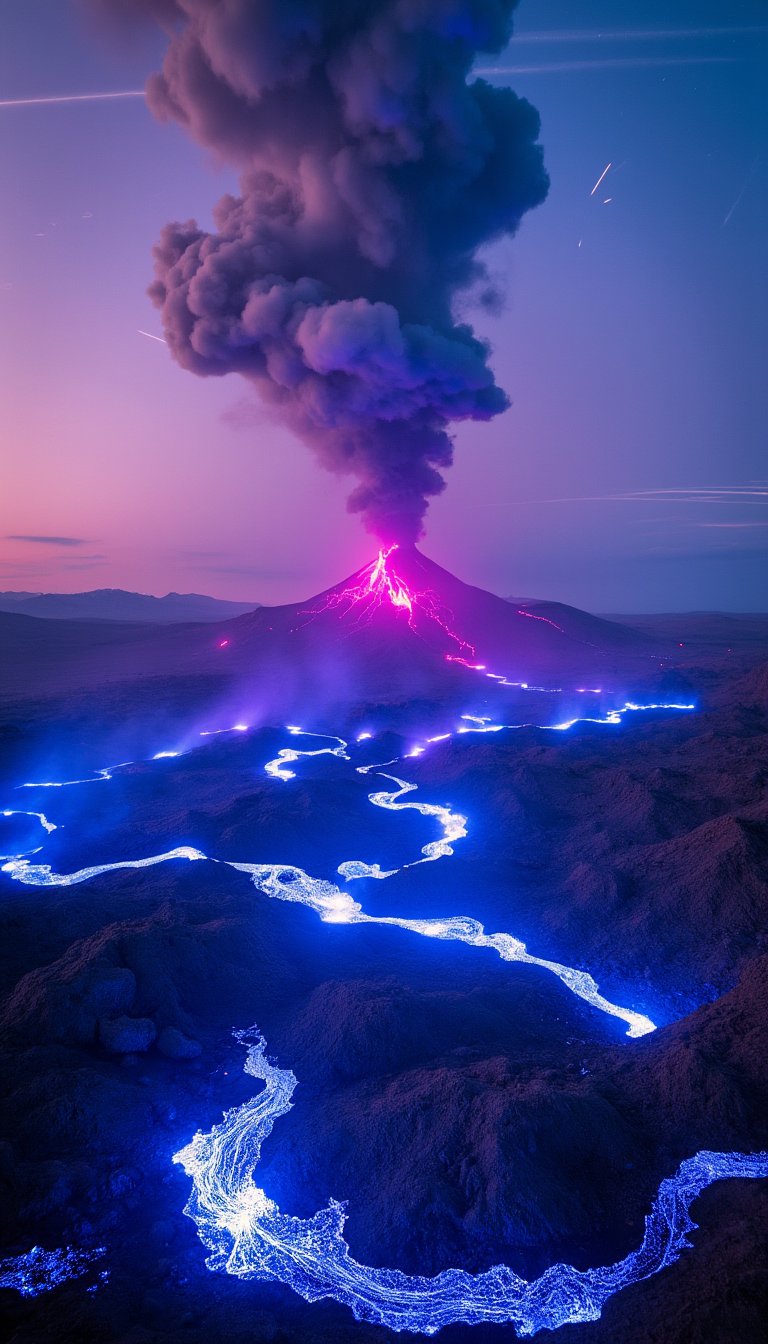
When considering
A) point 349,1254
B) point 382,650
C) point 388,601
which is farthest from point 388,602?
point 349,1254

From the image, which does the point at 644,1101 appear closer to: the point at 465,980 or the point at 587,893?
the point at 465,980

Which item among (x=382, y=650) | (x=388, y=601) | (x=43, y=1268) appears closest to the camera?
(x=43, y=1268)

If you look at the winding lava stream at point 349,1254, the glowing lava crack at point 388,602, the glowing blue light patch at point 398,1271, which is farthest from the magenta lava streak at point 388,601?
the glowing blue light patch at point 398,1271

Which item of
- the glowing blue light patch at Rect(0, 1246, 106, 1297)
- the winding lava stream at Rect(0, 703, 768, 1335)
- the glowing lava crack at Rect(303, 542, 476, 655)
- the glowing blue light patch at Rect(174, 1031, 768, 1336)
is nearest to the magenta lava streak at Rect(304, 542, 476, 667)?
the glowing lava crack at Rect(303, 542, 476, 655)

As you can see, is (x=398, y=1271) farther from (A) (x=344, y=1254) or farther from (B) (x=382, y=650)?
(B) (x=382, y=650)

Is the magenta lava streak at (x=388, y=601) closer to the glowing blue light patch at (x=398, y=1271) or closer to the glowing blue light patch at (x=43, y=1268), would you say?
the glowing blue light patch at (x=398, y=1271)

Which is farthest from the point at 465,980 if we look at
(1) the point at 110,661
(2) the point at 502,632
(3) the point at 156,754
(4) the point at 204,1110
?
(1) the point at 110,661

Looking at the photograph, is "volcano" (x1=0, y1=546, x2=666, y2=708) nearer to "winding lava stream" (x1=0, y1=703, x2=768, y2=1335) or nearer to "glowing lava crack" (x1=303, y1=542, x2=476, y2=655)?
"glowing lava crack" (x1=303, y1=542, x2=476, y2=655)
